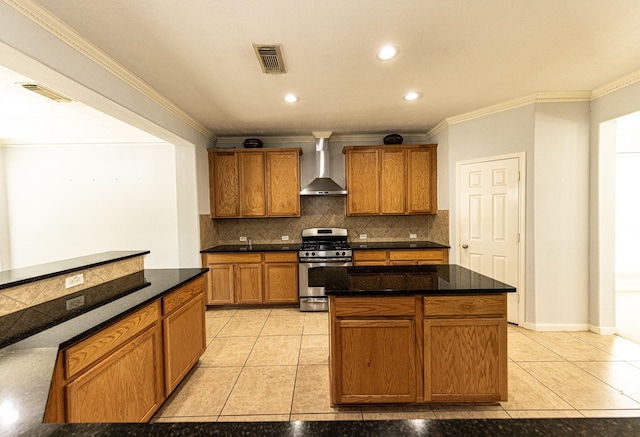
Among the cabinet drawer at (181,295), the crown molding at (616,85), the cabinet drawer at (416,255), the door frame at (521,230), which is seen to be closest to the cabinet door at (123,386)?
the cabinet drawer at (181,295)

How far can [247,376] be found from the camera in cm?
243

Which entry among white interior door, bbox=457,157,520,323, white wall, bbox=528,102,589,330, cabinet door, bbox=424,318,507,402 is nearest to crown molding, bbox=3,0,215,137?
cabinet door, bbox=424,318,507,402

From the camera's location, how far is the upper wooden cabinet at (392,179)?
14.2ft

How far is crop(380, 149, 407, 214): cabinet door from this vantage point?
434cm

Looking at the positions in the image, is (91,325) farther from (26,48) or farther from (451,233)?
(451,233)

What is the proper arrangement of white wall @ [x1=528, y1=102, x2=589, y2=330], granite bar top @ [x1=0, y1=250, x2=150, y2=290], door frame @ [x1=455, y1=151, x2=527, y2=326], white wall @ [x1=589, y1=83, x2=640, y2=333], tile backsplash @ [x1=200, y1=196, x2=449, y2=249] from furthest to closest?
tile backsplash @ [x1=200, y1=196, x2=449, y2=249], door frame @ [x1=455, y1=151, x2=527, y2=326], white wall @ [x1=528, y1=102, x2=589, y2=330], white wall @ [x1=589, y1=83, x2=640, y2=333], granite bar top @ [x1=0, y1=250, x2=150, y2=290]

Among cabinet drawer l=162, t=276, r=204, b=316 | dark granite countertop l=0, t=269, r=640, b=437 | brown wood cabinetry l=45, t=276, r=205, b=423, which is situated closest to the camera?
dark granite countertop l=0, t=269, r=640, b=437

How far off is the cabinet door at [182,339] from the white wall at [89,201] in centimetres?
259

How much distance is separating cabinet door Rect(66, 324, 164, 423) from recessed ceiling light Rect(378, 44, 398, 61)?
2.66 m

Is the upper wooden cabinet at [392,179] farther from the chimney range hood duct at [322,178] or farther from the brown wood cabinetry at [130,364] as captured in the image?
the brown wood cabinetry at [130,364]

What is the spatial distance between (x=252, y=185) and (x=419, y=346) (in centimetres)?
335

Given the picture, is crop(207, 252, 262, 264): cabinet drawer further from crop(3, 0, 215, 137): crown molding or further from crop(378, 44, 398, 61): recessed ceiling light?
crop(378, 44, 398, 61): recessed ceiling light

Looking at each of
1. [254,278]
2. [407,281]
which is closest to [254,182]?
[254,278]

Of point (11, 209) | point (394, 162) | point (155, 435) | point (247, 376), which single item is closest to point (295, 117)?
point (394, 162)
